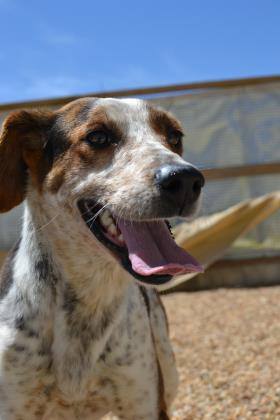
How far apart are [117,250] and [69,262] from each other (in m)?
0.29

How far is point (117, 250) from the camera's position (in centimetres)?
239

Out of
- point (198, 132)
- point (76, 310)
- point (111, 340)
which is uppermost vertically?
point (76, 310)

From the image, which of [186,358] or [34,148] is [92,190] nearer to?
[34,148]

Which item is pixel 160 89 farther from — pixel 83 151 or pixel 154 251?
pixel 154 251

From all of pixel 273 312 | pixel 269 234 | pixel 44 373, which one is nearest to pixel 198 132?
pixel 269 234

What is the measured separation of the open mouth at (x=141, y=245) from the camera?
2.23m

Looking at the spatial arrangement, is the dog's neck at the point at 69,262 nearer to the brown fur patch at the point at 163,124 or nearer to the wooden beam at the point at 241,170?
the brown fur patch at the point at 163,124

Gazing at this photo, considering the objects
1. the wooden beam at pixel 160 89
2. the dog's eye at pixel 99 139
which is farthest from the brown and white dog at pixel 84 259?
the wooden beam at pixel 160 89

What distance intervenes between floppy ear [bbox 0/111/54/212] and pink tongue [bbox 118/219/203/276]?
0.54 meters

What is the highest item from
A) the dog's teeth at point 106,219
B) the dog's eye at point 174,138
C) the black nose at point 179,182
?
the black nose at point 179,182

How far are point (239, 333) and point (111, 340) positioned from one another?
9.37 ft

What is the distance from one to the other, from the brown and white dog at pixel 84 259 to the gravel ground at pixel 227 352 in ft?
3.64

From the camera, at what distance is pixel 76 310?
2.57 meters

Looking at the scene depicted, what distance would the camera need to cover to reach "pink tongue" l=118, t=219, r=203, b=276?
7.33 feet
